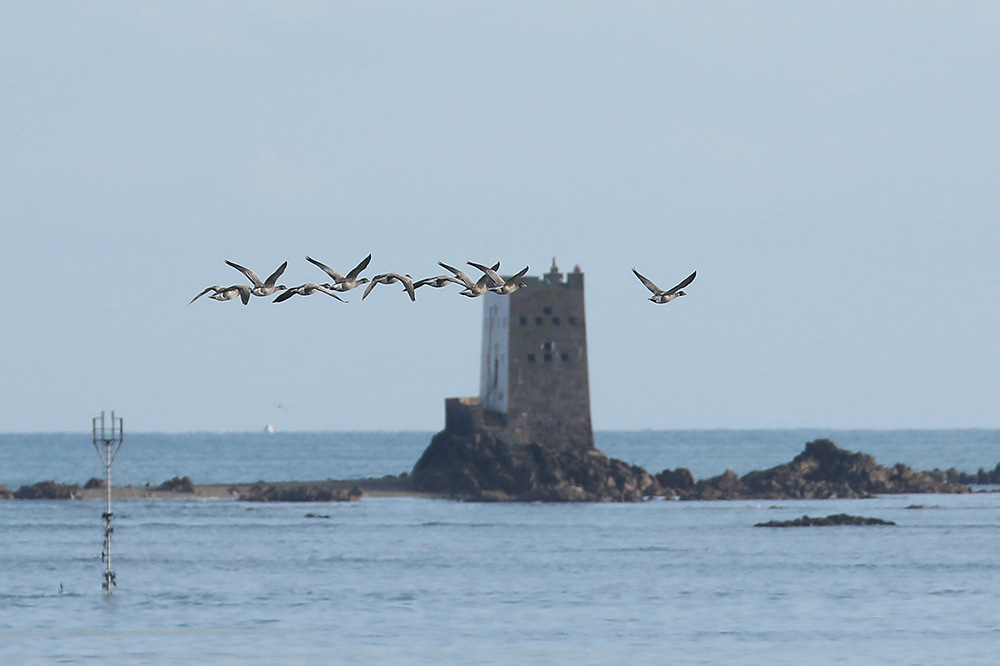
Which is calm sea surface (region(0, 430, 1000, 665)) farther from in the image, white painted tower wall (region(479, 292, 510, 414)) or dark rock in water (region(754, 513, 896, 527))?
white painted tower wall (region(479, 292, 510, 414))

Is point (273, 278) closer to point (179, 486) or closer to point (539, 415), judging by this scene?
point (539, 415)

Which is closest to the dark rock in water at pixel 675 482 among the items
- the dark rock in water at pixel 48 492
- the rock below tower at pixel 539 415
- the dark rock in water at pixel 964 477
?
the rock below tower at pixel 539 415

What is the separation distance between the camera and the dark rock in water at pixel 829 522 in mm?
74188

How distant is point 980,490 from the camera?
107 m

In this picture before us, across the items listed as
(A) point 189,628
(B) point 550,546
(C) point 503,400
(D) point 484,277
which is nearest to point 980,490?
(C) point 503,400

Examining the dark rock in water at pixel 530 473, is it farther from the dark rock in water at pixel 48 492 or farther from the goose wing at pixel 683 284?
the goose wing at pixel 683 284

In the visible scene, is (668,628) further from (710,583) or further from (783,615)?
(710,583)

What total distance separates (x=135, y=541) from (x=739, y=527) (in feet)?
92.2

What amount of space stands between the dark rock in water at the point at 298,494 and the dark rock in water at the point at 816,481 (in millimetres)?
20832

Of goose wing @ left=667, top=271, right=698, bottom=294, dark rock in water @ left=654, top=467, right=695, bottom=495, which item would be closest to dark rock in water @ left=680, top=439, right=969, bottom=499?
dark rock in water @ left=654, top=467, right=695, bottom=495

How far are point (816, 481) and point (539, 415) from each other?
745 inches

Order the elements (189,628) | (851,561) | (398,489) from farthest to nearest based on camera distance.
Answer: (398,489) < (851,561) < (189,628)

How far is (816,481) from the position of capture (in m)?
97.4

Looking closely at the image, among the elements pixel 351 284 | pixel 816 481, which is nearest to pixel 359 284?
pixel 351 284
